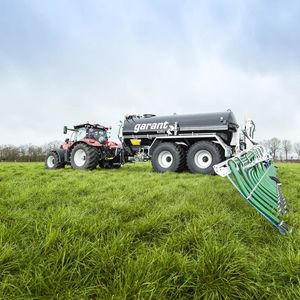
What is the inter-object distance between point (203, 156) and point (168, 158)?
1.26m

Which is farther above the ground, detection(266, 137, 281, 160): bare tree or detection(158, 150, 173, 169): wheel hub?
detection(266, 137, 281, 160): bare tree

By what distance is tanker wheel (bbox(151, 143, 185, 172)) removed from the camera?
28.5ft

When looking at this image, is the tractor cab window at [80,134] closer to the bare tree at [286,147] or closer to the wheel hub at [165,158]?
the wheel hub at [165,158]

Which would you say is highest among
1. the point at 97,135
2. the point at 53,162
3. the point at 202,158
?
the point at 97,135

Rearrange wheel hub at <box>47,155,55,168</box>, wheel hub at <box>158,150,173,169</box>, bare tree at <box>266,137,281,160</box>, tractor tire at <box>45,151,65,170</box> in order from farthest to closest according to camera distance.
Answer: bare tree at <box>266,137,281,160</box>, wheel hub at <box>47,155,55,168</box>, tractor tire at <box>45,151,65,170</box>, wheel hub at <box>158,150,173,169</box>

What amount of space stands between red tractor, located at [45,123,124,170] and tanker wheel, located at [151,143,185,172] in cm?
195

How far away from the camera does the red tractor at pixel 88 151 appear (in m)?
9.91

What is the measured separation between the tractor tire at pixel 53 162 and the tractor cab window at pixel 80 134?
1.08 metres

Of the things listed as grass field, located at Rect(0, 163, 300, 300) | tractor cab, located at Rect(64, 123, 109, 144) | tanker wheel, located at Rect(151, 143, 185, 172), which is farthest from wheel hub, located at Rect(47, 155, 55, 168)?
→ grass field, located at Rect(0, 163, 300, 300)

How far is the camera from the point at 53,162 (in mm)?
11492

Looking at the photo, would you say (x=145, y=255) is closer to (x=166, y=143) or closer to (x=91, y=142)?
(x=166, y=143)

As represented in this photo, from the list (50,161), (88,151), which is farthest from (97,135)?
(50,161)

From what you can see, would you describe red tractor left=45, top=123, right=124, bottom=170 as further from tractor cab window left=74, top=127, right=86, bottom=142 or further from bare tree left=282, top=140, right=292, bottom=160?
bare tree left=282, top=140, right=292, bottom=160

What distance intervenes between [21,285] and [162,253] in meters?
0.89
